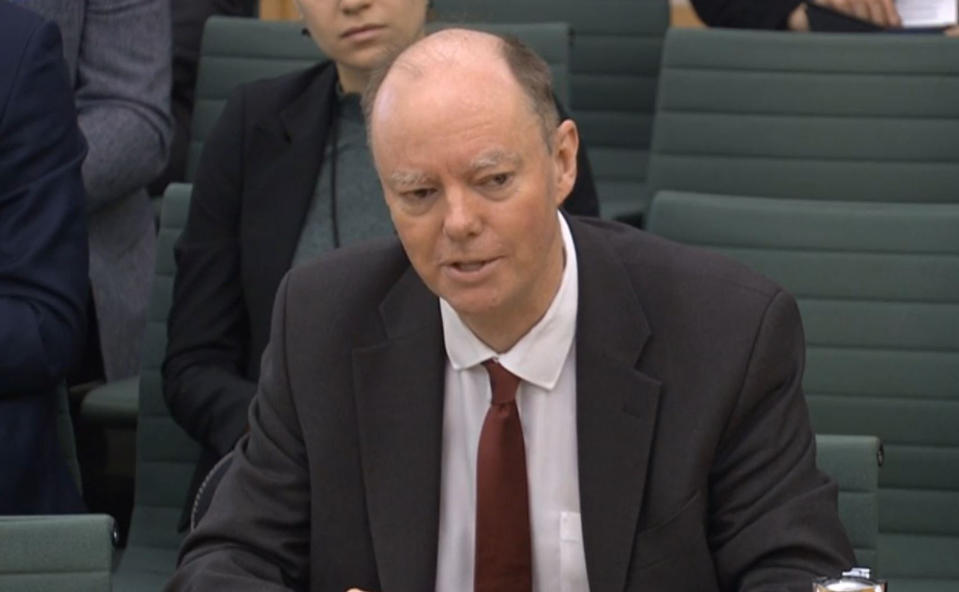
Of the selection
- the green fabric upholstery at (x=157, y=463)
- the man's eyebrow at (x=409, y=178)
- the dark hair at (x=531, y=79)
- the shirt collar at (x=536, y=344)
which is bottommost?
the green fabric upholstery at (x=157, y=463)

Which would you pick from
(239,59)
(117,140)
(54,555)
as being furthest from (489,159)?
(239,59)

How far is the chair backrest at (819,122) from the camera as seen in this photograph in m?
3.83

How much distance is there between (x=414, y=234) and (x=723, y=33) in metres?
2.05

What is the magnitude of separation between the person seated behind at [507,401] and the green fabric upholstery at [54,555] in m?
0.11

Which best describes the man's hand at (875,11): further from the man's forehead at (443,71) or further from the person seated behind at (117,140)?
the man's forehead at (443,71)

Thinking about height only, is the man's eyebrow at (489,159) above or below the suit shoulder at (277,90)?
above

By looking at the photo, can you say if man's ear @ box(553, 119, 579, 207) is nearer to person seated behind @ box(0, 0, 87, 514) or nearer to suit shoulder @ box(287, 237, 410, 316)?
suit shoulder @ box(287, 237, 410, 316)

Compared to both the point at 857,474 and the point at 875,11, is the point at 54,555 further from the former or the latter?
the point at 875,11

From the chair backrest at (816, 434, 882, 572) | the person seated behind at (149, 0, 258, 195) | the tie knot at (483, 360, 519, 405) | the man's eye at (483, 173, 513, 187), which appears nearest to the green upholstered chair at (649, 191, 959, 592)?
the chair backrest at (816, 434, 882, 572)

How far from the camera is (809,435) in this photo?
6.68 feet

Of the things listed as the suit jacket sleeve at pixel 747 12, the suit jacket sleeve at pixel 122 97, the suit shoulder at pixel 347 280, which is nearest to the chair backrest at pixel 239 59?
the suit jacket sleeve at pixel 122 97

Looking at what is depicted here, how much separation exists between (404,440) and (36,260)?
0.95 meters

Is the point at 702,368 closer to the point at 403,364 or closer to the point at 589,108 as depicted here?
the point at 403,364

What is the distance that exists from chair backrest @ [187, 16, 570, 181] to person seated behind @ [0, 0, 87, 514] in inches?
45.9
